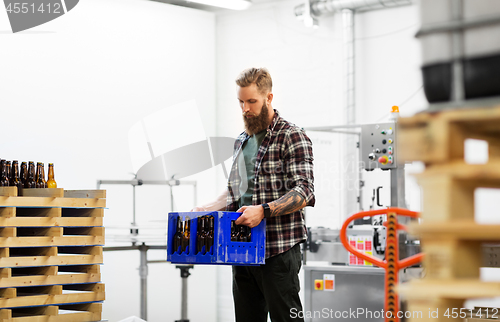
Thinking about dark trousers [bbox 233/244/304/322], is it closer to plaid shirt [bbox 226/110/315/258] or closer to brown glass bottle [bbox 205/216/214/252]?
plaid shirt [bbox 226/110/315/258]

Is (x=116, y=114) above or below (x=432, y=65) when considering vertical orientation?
above

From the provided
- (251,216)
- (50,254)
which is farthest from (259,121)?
(50,254)

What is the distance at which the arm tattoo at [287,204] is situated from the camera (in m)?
2.50

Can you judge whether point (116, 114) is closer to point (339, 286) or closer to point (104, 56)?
point (104, 56)

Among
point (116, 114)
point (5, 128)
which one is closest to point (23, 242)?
point (5, 128)

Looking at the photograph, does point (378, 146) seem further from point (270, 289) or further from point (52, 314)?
point (52, 314)

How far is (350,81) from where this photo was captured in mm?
5965

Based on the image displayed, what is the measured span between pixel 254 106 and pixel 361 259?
2.47 meters

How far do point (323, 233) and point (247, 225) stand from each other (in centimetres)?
256

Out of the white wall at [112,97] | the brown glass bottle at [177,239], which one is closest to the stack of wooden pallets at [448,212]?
the brown glass bottle at [177,239]

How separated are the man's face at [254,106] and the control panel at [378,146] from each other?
2187 mm

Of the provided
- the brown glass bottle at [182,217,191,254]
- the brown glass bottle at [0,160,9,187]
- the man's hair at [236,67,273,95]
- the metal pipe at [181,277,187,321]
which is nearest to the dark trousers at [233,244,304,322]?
the brown glass bottle at [182,217,191,254]

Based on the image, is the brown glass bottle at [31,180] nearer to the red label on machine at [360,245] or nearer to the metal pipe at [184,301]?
the metal pipe at [184,301]

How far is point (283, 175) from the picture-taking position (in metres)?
2.69
